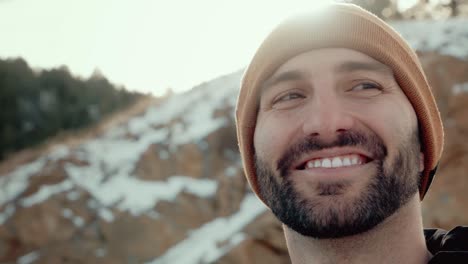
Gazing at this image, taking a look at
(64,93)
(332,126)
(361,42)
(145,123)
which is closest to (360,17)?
(361,42)

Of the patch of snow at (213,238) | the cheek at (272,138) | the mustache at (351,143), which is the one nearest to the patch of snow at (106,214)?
the patch of snow at (213,238)

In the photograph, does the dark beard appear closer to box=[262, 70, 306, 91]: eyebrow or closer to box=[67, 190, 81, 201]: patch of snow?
box=[262, 70, 306, 91]: eyebrow

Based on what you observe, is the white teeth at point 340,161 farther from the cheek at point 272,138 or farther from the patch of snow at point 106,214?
the patch of snow at point 106,214

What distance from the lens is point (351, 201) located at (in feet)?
4.54

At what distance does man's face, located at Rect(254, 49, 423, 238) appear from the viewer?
1.40 m

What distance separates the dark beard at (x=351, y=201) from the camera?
1.38 m

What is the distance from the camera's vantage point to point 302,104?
1.63 m

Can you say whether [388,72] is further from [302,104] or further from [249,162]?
[249,162]

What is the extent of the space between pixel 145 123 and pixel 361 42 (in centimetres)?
822

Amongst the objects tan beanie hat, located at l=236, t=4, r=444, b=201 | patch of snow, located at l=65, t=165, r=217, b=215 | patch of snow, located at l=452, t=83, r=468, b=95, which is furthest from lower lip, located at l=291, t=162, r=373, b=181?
patch of snow, located at l=452, t=83, r=468, b=95

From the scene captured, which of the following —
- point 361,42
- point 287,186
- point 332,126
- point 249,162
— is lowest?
point 249,162

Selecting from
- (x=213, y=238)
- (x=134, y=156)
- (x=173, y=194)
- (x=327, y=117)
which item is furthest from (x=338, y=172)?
(x=134, y=156)

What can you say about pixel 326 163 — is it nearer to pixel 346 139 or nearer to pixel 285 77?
pixel 346 139

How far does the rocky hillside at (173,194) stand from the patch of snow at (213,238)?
2cm
